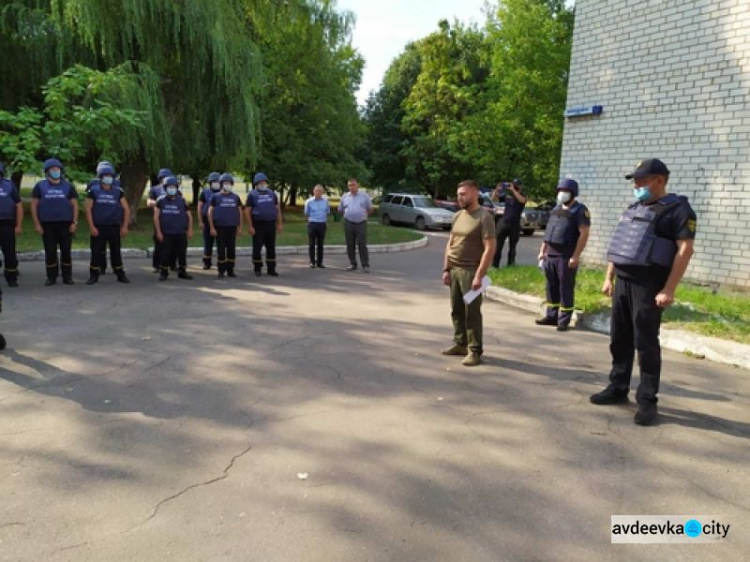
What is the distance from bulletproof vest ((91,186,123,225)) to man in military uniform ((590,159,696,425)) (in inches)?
295

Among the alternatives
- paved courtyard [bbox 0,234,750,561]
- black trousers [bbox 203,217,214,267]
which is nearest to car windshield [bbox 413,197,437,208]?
black trousers [bbox 203,217,214,267]

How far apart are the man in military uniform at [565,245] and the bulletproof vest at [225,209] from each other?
5.38m

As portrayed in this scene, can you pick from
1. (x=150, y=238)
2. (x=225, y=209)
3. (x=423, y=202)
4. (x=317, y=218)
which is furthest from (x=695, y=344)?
(x=423, y=202)

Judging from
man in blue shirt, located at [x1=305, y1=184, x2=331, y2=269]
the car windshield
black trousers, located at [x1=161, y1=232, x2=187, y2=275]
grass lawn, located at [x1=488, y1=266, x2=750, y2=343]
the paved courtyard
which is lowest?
the paved courtyard

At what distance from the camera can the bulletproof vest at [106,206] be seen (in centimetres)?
883

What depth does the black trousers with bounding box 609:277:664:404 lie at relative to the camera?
13.1 feet

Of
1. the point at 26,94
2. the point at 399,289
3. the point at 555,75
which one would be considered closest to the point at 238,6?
the point at 26,94

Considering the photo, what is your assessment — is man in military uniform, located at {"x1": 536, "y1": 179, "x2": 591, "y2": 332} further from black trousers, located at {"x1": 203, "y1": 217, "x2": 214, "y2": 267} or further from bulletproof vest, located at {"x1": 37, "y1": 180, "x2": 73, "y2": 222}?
bulletproof vest, located at {"x1": 37, "y1": 180, "x2": 73, "y2": 222}

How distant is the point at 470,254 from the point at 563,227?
2055 mm

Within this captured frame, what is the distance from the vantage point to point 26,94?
50.7 ft

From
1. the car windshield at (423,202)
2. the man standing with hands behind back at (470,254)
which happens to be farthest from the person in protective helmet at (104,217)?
the car windshield at (423,202)

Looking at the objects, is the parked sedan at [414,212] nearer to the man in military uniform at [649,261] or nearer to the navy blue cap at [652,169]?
the man in military uniform at [649,261]

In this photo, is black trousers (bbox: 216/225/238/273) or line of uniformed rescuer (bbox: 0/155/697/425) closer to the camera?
line of uniformed rescuer (bbox: 0/155/697/425)

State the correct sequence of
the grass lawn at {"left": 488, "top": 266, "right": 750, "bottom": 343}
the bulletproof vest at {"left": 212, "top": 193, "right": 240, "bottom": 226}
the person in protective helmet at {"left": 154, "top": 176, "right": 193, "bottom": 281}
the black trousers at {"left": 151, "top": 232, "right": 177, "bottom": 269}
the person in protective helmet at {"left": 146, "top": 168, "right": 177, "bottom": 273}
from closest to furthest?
the grass lawn at {"left": 488, "top": 266, "right": 750, "bottom": 343} → the person in protective helmet at {"left": 154, "top": 176, "right": 193, "bottom": 281} → the person in protective helmet at {"left": 146, "top": 168, "right": 177, "bottom": 273} → the black trousers at {"left": 151, "top": 232, "right": 177, "bottom": 269} → the bulletproof vest at {"left": 212, "top": 193, "right": 240, "bottom": 226}
